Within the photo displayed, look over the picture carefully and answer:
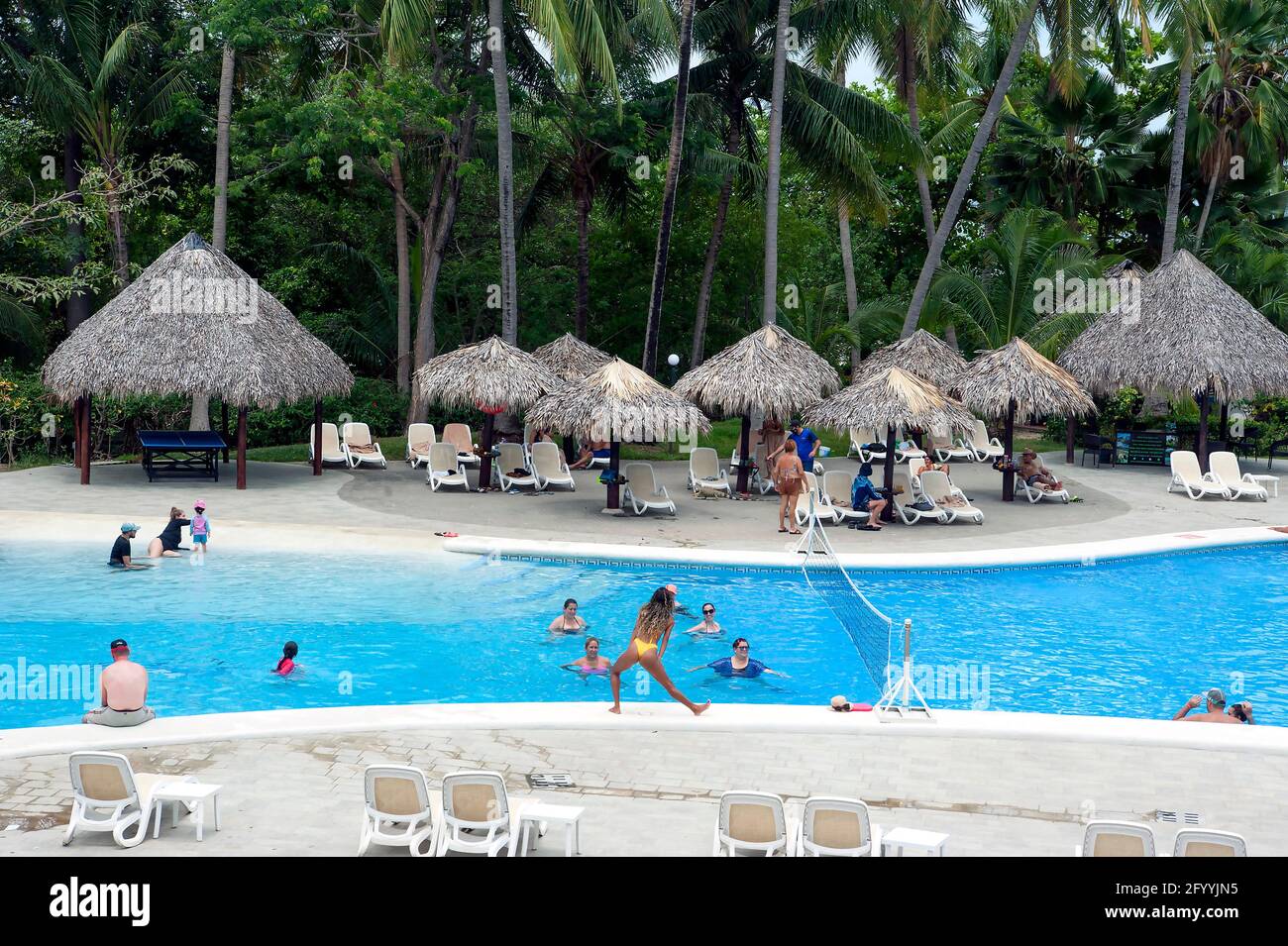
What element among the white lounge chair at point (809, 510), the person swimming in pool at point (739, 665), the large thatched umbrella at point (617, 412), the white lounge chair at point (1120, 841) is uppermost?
the large thatched umbrella at point (617, 412)

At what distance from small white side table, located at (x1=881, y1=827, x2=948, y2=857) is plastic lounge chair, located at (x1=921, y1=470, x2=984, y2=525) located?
549 inches

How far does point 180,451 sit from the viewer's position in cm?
2416

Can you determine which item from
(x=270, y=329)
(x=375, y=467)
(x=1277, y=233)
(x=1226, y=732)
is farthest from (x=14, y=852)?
(x=1277, y=233)

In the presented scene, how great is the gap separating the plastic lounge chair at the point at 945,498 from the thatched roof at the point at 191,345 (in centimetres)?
1128

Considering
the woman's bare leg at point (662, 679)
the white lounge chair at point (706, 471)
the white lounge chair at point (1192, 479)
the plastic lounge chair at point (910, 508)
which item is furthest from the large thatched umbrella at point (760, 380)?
the woman's bare leg at point (662, 679)

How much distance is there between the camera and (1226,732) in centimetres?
1016

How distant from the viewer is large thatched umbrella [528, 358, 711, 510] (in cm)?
2016

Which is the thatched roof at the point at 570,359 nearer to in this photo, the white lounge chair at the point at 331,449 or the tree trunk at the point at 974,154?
the white lounge chair at the point at 331,449

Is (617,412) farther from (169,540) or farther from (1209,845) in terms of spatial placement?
(1209,845)

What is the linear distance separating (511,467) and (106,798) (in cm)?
1698

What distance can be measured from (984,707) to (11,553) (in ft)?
41.7

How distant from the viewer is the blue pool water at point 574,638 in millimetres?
12891

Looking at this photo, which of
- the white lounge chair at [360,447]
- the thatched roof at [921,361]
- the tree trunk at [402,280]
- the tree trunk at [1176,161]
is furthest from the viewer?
the tree trunk at [1176,161]

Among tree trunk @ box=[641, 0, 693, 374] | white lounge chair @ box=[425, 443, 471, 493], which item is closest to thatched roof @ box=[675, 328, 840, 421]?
tree trunk @ box=[641, 0, 693, 374]
